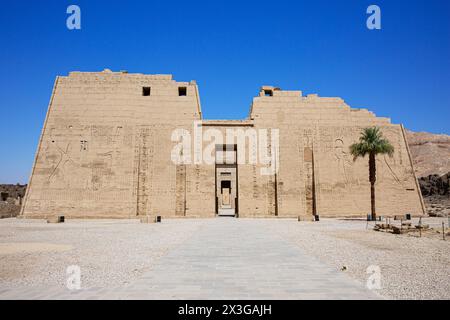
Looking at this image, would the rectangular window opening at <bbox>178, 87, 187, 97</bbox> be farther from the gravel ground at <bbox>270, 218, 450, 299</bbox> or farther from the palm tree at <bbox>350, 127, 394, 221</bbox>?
the gravel ground at <bbox>270, 218, 450, 299</bbox>

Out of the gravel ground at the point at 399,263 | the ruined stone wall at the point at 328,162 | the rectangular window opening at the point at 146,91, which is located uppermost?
the rectangular window opening at the point at 146,91

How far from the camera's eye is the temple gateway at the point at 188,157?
81.1 feet

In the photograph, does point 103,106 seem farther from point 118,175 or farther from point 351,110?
point 351,110

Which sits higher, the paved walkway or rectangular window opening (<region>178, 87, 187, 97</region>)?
rectangular window opening (<region>178, 87, 187, 97</region>)

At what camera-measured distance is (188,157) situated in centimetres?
2536

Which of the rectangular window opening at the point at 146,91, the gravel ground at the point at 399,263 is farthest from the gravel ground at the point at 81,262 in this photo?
the rectangular window opening at the point at 146,91

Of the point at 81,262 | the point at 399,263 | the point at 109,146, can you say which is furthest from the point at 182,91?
the point at 399,263

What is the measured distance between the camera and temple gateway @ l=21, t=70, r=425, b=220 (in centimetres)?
2472

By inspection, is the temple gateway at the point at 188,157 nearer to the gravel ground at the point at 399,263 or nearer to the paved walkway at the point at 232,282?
the gravel ground at the point at 399,263

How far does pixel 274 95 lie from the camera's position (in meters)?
27.1

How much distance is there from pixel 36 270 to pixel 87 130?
21.5 m

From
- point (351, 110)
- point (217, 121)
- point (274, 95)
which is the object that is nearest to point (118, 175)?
point (217, 121)

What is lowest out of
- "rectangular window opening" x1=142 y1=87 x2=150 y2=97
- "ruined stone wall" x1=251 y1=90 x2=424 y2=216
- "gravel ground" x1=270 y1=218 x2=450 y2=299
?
"gravel ground" x1=270 y1=218 x2=450 y2=299

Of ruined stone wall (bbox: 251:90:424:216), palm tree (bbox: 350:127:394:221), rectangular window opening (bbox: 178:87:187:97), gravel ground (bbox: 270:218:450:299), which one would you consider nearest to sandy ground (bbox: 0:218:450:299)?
gravel ground (bbox: 270:218:450:299)
